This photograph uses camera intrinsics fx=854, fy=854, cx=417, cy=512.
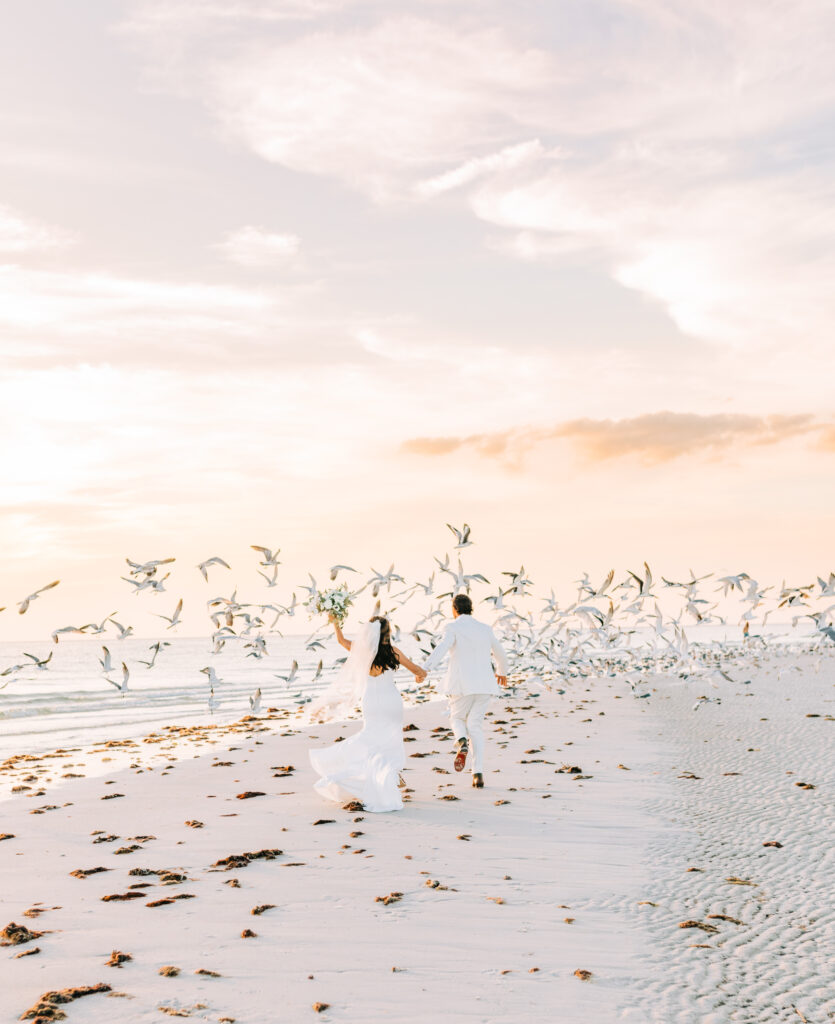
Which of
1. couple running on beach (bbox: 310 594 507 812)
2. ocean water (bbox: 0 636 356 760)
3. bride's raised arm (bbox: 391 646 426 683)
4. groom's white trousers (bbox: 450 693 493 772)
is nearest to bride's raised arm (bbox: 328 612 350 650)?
couple running on beach (bbox: 310 594 507 812)

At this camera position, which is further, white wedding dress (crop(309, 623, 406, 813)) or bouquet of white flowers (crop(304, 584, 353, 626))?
bouquet of white flowers (crop(304, 584, 353, 626))

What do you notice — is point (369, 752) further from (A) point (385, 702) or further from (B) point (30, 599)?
(B) point (30, 599)

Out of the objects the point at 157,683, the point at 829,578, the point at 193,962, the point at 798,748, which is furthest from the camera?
the point at 157,683

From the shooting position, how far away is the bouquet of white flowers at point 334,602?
1359 centimetres

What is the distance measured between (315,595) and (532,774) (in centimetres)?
490

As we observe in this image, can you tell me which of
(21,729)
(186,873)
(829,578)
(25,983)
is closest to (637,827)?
(186,873)

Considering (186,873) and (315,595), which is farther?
(315,595)

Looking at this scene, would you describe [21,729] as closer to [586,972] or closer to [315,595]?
[315,595]

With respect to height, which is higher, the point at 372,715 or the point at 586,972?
the point at 372,715

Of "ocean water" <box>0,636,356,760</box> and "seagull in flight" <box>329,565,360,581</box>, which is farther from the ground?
"seagull in flight" <box>329,565,360,581</box>

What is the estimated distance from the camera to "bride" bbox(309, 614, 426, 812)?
39.5 ft

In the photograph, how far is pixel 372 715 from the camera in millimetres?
12461

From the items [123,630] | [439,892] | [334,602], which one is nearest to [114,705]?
[123,630]

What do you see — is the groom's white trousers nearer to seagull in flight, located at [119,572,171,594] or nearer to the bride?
the bride
